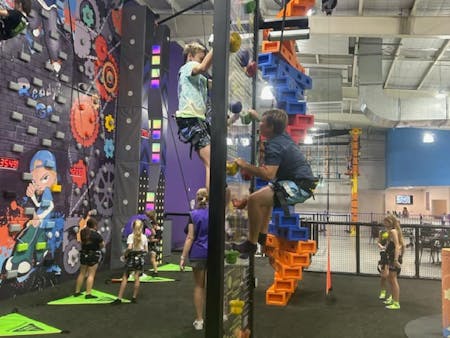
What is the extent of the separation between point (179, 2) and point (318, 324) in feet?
22.5

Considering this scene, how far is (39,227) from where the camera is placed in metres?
6.04

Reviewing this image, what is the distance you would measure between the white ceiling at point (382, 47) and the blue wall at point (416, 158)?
176 inches

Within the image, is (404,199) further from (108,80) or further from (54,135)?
(54,135)

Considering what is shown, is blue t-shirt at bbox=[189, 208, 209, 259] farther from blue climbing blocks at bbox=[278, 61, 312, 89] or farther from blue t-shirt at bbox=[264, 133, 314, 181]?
blue climbing blocks at bbox=[278, 61, 312, 89]

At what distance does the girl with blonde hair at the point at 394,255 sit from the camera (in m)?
5.74

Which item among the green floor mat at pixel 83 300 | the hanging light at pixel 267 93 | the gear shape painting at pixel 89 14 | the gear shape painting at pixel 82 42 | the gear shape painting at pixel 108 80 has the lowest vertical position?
the green floor mat at pixel 83 300

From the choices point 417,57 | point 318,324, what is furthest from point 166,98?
point 417,57

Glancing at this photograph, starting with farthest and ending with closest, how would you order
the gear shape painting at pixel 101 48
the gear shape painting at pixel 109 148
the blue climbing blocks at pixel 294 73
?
the gear shape painting at pixel 109 148 → the gear shape painting at pixel 101 48 → the blue climbing blocks at pixel 294 73

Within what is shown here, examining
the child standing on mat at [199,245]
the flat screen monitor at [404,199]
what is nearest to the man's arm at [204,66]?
the child standing on mat at [199,245]

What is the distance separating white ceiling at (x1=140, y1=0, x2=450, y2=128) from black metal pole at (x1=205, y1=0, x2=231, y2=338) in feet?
12.5

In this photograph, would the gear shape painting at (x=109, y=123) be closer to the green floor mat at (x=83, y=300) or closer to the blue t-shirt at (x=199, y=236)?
the green floor mat at (x=83, y=300)

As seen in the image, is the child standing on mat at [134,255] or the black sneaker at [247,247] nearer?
the black sneaker at [247,247]

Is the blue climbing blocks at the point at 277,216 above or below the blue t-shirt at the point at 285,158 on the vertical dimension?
below

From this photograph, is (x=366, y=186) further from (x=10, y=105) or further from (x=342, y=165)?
(x=10, y=105)
